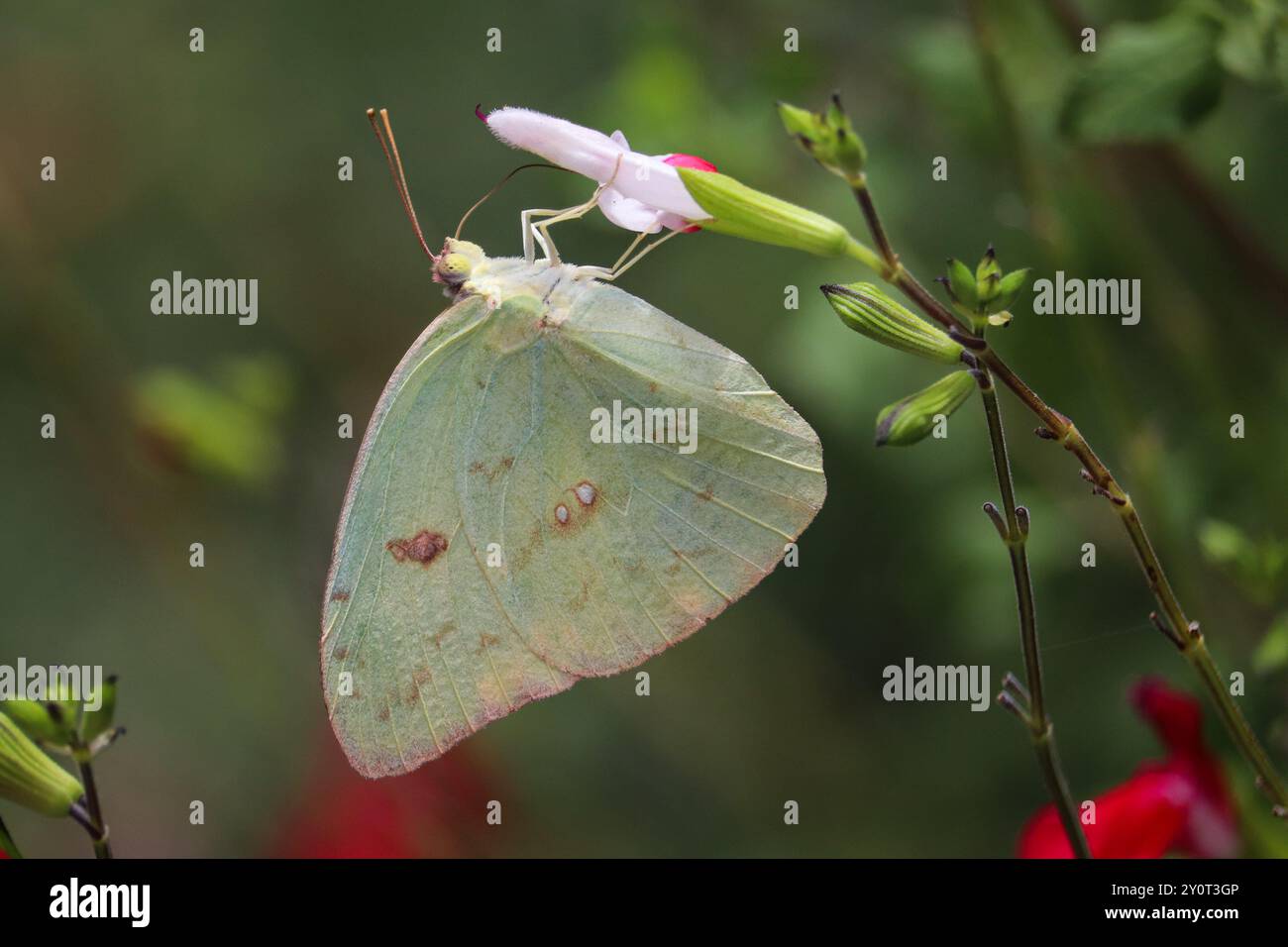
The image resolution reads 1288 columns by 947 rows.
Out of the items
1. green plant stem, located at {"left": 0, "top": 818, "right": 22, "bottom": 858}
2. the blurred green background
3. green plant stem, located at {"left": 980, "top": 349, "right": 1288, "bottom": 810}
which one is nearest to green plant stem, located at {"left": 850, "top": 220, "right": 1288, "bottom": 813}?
green plant stem, located at {"left": 980, "top": 349, "right": 1288, "bottom": 810}

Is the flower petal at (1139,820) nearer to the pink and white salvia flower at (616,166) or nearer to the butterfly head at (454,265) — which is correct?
the pink and white salvia flower at (616,166)

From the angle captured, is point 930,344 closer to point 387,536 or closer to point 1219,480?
point 387,536

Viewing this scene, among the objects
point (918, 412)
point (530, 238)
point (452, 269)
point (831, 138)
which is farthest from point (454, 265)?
point (918, 412)

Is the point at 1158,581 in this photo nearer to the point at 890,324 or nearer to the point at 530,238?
the point at 890,324

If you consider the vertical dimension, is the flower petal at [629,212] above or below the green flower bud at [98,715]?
above

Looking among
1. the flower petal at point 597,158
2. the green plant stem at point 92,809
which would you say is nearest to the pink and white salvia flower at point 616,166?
the flower petal at point 597,158
